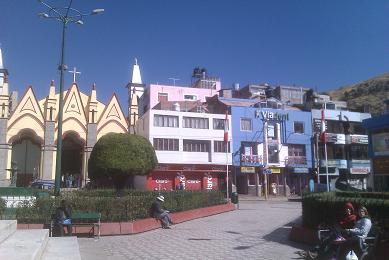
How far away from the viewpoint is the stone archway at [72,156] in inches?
1885

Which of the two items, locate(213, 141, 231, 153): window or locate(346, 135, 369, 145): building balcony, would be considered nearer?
locate(213, 141, 231, 153): window

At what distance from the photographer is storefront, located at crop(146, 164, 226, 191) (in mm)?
47000

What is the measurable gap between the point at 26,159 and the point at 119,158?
2070cm

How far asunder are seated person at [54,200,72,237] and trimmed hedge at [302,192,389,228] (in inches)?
304

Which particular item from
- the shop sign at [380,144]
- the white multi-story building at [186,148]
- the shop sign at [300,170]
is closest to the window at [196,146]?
the white multi-story building at [186,148]

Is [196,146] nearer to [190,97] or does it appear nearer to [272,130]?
[272,130]

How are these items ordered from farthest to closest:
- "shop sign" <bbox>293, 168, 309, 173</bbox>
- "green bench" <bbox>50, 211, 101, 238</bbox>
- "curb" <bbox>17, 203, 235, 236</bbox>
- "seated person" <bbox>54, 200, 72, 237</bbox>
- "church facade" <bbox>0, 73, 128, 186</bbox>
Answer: "shop sign" <bbox>293, 168, 309, 173</bbox> → "church facade" <bbox>0, 73, 128, 186</bbox> → "curb" <bbox>17, 203, 235, 236</bbox> → "green bench" <bbox>50, 211, 101, 238</bbox> → "seated person" <bbox>54, 200, 72, 237</bbox>

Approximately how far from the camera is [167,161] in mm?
47062

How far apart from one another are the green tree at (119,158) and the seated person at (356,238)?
24.9 meters

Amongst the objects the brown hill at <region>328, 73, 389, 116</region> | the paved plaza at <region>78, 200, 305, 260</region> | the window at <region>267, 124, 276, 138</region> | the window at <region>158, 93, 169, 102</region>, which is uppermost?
the brown hill at <region>328, 73, 389, 116</region>

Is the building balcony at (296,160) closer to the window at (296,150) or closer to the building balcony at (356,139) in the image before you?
the window at (296,150)

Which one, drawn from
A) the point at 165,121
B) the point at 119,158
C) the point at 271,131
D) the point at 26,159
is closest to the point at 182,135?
the point at 165,121

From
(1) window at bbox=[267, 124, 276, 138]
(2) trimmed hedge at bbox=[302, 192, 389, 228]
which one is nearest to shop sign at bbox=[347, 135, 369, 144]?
(1) window at bbox=[267, 124, 276, 138]

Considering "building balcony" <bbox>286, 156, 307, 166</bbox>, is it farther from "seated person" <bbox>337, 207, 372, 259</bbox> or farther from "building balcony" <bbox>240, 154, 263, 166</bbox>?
"seated person" <bbox>337, 207, 372, 259</bbox>
